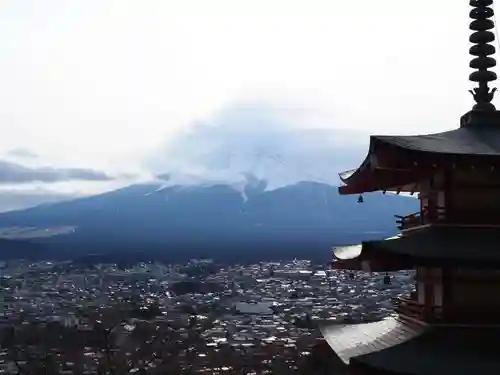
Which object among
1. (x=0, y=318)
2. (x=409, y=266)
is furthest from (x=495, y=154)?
(x=0, y=318)

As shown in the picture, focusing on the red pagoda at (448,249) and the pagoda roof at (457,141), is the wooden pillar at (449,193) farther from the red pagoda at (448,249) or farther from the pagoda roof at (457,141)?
the pagoda roof at (457,141)

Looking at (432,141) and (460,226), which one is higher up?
(432,141)

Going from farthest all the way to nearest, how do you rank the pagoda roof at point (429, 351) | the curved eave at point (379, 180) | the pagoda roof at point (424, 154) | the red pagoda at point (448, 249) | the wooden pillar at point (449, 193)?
the curved eave at point (379, 180) → the wooden pillar at point (449, 193) → the pagoda roof at point (424, 154) → the red pagoda at point (448, 249) → the pagoda roof at point (429, 351)

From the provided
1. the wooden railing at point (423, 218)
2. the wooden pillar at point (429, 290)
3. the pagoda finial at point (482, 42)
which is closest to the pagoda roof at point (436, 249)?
the wooden railing at point (423, 218)

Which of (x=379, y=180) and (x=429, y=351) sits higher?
(x=379, y=180)

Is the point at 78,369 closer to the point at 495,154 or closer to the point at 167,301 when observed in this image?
the point at 495,154

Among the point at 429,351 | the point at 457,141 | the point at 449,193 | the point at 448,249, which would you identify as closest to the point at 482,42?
the point at 457,141

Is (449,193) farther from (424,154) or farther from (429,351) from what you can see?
(429,351)

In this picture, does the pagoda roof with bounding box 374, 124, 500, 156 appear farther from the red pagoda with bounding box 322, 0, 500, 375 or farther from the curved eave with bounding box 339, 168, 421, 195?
the curved eave with bounding box 339, 168, 421, 195
